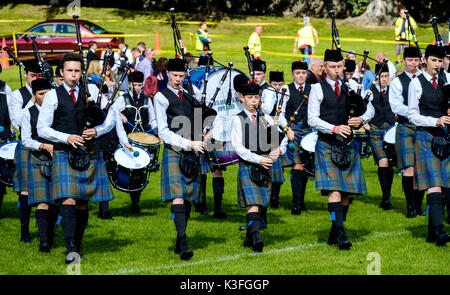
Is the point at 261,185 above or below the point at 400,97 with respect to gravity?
below

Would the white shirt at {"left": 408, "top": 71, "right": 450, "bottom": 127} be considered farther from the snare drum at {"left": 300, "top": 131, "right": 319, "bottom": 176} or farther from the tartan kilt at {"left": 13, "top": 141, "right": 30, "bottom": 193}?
the tartan kilt at {"left": 13, "top": 141, "right": 30, "bottom": 193}

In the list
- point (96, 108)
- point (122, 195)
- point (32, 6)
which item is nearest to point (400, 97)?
point (96, 108)

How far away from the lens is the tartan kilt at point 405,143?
27.6ft

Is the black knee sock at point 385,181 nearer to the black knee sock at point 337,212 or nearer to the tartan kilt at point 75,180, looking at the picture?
the black knee sock at point 337,212

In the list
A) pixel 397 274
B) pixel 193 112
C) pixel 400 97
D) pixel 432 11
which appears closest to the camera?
pixel 397 274

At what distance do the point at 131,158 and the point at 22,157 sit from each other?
4.43 ft

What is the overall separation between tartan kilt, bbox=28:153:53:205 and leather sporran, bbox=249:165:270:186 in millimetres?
1960

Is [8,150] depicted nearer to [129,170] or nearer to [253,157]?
[129,170]

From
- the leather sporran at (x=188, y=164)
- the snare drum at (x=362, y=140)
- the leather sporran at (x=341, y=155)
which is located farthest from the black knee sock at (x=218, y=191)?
the leather sporran at (x=341, y=155)

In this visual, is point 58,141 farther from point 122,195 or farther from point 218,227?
point 122,195

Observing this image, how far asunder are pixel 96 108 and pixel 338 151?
2.30 m

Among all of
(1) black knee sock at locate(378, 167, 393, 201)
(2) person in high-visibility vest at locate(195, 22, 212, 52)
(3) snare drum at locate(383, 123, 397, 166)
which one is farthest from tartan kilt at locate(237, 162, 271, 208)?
(2) person in high-visibility vest at locate(195, 22, 212, 52)

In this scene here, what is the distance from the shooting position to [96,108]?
20.8ft

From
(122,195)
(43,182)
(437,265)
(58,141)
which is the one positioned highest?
(58,141)
